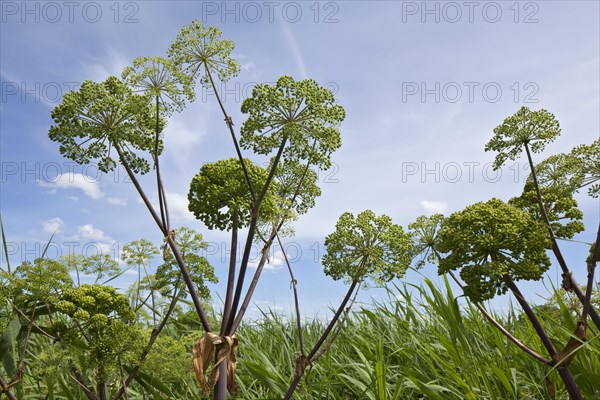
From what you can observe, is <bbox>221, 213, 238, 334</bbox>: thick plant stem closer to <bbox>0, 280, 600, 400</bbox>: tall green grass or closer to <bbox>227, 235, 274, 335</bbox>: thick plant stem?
<bbox>227, 235, 274, 335</bbox>: thick plant stem

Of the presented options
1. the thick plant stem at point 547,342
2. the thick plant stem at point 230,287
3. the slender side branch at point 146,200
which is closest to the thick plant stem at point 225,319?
the thick plant stem at point 230,287

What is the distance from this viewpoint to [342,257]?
4.52 metres

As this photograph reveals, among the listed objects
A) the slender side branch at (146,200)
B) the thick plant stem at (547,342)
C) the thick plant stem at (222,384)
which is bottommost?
the thick plant stem at (222,384)

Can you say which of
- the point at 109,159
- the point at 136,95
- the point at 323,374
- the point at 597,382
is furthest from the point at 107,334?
the point at 597,382

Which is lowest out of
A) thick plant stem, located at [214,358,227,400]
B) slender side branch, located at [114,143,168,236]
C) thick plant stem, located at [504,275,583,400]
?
thick plant stem, located at [214,358,227,400]

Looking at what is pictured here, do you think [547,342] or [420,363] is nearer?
[547,342]

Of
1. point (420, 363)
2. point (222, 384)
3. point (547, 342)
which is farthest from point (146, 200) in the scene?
point (420, 363)

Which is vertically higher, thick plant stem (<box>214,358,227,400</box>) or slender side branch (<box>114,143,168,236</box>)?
slender side branch (<box>114,143,168,236</box>)

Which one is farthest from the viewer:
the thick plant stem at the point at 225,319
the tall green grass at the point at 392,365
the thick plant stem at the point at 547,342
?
the tall green grass at the point at 392,365

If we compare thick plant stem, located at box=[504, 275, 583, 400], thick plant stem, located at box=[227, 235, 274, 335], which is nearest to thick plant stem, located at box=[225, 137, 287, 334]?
thick plant stem, located at box=[227, 235, 274, 335]

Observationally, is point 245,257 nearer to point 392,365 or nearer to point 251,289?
point 251,289

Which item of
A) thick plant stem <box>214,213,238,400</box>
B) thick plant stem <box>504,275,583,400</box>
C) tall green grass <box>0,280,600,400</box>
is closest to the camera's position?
thick plant stem <box>504,275,583,400</box>

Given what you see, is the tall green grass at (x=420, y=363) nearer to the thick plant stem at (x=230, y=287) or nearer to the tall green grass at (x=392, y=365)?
the tall green grass at (x=392, y=365)

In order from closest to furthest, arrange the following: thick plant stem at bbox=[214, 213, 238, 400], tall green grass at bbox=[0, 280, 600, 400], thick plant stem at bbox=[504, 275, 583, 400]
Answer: thick plant stem at bbox=[504, 275, 583, 400], thick plant stem at bbox=[214, 213, 238, 400], tall green grass at bbox=[0, 280, 600, 400]
